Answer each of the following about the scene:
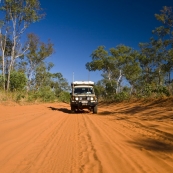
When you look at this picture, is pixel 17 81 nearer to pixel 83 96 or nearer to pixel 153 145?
pixel 83 96

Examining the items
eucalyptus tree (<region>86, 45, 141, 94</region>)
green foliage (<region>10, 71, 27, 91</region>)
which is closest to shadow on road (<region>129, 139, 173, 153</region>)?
green foliage (<region>10, 71, 27, 91</region>)

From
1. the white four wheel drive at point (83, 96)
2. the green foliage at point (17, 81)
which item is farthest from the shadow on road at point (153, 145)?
the green foliage at point (17, 81)

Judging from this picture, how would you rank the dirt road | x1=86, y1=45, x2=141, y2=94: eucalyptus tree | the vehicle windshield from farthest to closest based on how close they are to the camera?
x1=86, y1=45, x2=141, y2=94: eucalyptus tree → the vehicle windshield → the dirt road

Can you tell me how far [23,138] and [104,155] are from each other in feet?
8.18

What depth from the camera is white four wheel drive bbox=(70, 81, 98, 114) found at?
1503 cm

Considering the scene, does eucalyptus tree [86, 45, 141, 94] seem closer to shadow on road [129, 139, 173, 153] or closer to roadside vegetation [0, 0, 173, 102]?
roadside vegetation [0, 0, 173, 102]

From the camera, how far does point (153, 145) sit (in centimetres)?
495

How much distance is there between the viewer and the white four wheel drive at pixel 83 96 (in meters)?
15.0

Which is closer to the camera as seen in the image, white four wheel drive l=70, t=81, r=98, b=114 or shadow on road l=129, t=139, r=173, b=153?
shadow on road l=129, t=139, r=173, b=153

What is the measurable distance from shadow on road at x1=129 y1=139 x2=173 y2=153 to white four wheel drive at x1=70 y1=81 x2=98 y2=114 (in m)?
9.67

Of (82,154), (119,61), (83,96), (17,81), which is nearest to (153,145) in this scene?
(82,154)

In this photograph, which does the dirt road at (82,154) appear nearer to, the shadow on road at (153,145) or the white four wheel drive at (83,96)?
the shadow on road at (153,145)

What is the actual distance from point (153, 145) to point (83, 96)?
1045cm

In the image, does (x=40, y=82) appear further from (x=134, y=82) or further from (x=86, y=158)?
(x=86, y=158)
